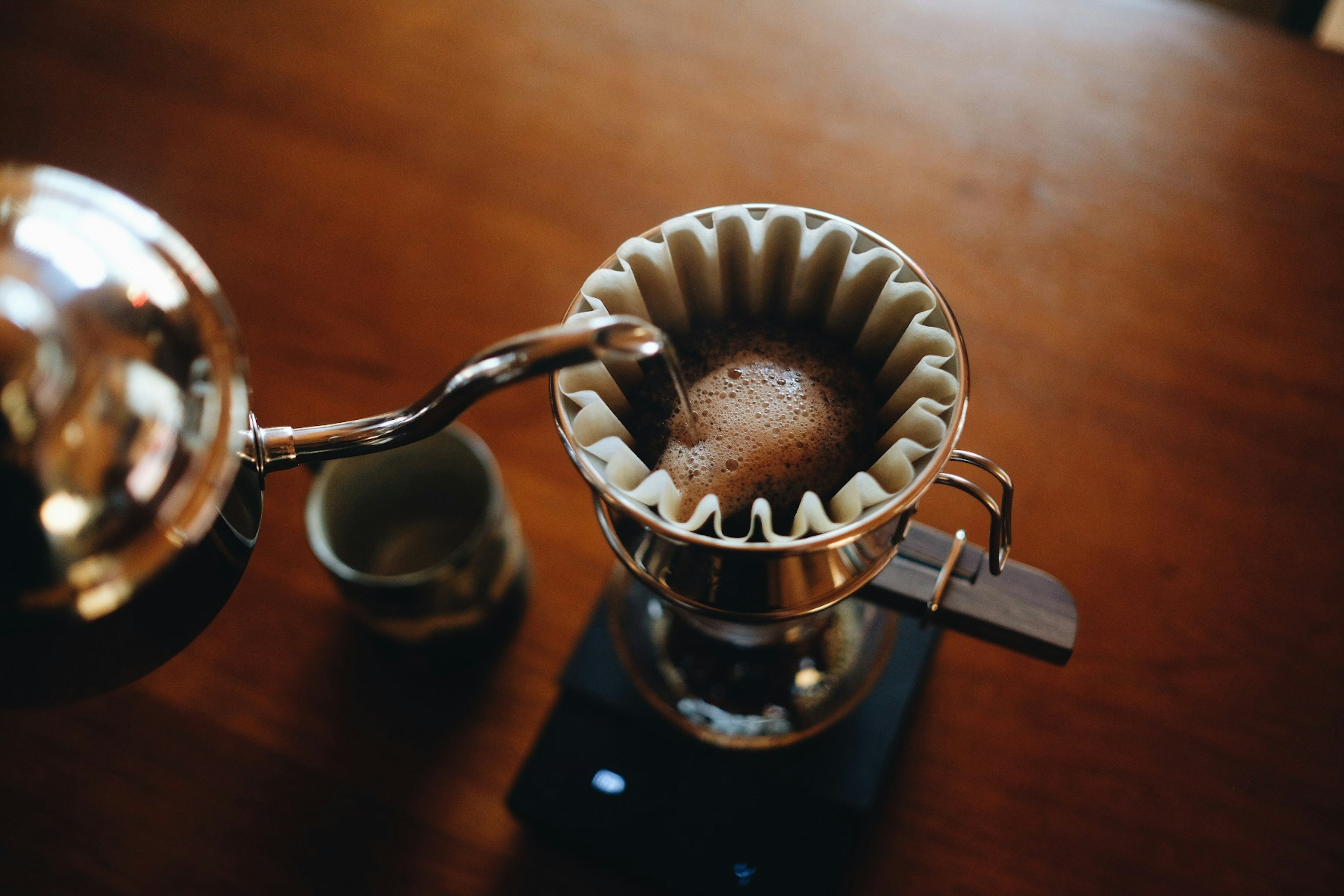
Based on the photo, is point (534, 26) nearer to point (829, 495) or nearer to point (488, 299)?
point (488, 299)

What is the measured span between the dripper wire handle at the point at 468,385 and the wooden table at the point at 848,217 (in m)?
0.25

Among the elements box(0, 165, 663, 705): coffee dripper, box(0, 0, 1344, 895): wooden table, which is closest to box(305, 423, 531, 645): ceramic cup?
box(0, 0, 1344, 895): wooden table

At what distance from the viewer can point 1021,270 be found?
67 cm

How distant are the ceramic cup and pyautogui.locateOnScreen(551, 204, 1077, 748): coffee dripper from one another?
84 millimetres

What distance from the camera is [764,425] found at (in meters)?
0.38

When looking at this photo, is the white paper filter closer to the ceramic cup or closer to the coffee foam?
the coffee foam

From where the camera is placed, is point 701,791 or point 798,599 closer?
point 798,599

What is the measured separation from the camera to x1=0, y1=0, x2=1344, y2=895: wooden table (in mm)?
536

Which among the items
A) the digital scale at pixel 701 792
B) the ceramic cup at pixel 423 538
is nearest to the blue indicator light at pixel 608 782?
the digital scale at pixel 701 792

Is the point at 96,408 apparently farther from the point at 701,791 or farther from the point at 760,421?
the point at 701,791

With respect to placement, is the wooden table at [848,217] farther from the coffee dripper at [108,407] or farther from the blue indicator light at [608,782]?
the coffee dripper at [108,407]

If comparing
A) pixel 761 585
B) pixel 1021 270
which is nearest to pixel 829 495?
pixel 761 585

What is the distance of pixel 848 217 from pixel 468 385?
0.44 meters

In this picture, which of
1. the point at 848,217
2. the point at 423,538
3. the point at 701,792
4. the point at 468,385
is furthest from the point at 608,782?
the point at 848,217
